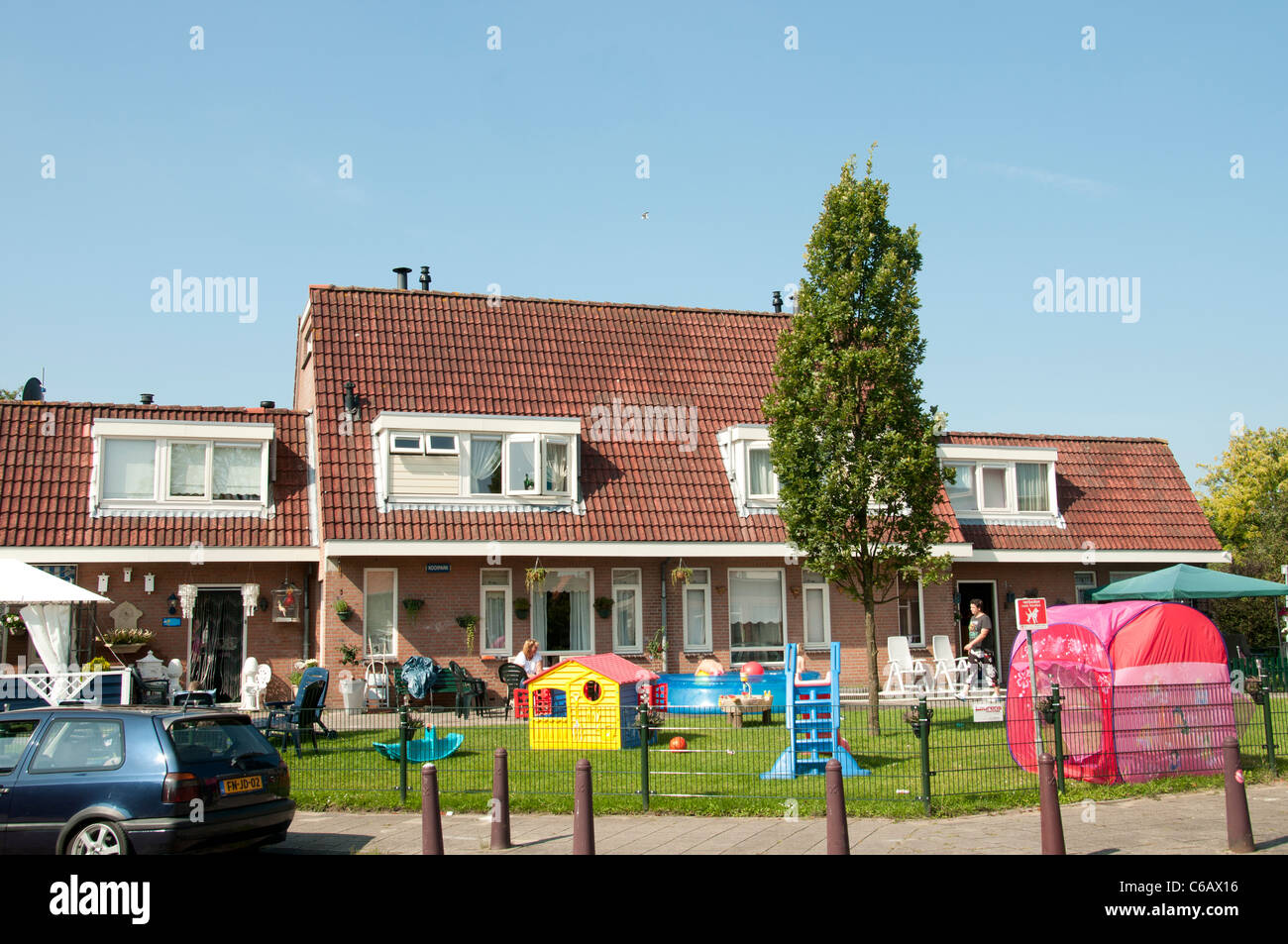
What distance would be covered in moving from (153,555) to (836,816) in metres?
16.6

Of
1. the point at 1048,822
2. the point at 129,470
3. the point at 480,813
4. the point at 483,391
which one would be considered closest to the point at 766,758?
the point at 480,813

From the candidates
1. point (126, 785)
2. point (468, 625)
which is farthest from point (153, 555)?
point (126, 785)

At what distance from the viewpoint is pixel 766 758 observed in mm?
14477

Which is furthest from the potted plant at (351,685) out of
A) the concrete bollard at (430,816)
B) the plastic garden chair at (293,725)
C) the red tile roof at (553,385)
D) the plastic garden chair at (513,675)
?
the concrete bollard at (430,816)

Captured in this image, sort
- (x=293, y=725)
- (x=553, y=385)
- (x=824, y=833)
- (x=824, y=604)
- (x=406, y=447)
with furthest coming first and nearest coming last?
1. (x=553, y=385)
2. (x=824, y=604)
3. (x=406, y=447)
4. (x=293, y=725)
5. (x=824, y=833)

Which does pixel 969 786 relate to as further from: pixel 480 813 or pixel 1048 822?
pixel 480 813

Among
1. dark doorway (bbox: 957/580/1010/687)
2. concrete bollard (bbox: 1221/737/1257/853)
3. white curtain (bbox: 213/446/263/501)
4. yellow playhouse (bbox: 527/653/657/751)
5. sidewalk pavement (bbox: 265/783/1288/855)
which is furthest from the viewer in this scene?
dark doorway (bbox: 957/580/1010/687)

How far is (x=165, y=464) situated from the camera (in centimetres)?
2303

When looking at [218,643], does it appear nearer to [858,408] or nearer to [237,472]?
[237,472]

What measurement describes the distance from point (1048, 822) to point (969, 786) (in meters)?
3.39

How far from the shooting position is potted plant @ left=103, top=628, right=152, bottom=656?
21.5 m

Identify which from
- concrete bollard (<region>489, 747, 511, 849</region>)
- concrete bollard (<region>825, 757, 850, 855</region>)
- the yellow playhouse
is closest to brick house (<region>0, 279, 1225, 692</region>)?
the yellow playhouse

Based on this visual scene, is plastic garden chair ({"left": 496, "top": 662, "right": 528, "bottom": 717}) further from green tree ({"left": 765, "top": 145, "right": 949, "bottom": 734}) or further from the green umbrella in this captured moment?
the green umbrella

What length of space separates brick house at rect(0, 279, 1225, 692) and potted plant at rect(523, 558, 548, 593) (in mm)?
144
